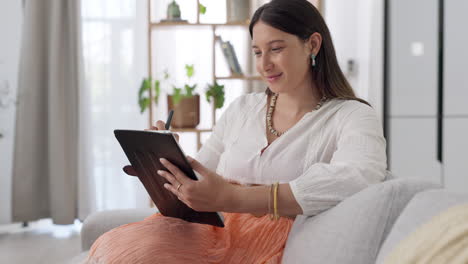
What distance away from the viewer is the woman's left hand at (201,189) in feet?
3.82

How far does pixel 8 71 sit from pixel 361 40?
8.15ft

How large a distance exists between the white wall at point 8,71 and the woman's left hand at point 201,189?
9.47 feet

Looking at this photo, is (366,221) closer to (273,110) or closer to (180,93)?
(273,110)

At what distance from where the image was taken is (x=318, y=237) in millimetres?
1101

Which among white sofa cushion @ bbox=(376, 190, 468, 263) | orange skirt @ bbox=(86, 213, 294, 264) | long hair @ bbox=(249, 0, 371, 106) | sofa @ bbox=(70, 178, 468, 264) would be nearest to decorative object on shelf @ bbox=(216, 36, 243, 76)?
long hair @ bbox=(249, 0, 371, 106)

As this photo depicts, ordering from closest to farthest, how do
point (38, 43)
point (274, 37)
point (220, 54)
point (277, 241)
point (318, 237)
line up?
point (318, 237), point (277, 241), point (274, 37), point (38, 43), point (220, 54)

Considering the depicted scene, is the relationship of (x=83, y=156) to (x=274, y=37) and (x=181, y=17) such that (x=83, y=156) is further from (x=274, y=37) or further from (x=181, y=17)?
(x=274, y=37)

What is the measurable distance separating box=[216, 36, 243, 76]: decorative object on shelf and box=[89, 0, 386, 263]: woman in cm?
189

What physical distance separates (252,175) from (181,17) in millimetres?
2498

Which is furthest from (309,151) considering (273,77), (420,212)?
(420,212)

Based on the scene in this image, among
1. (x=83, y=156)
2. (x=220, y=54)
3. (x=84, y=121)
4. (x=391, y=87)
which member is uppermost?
(x=220, y=54)

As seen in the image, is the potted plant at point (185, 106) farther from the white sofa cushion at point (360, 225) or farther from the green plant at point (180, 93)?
the white sofa cushion at point (360, 225)

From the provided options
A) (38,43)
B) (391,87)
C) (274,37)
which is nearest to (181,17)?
(38,43)

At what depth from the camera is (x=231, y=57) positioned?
3.59 meters
